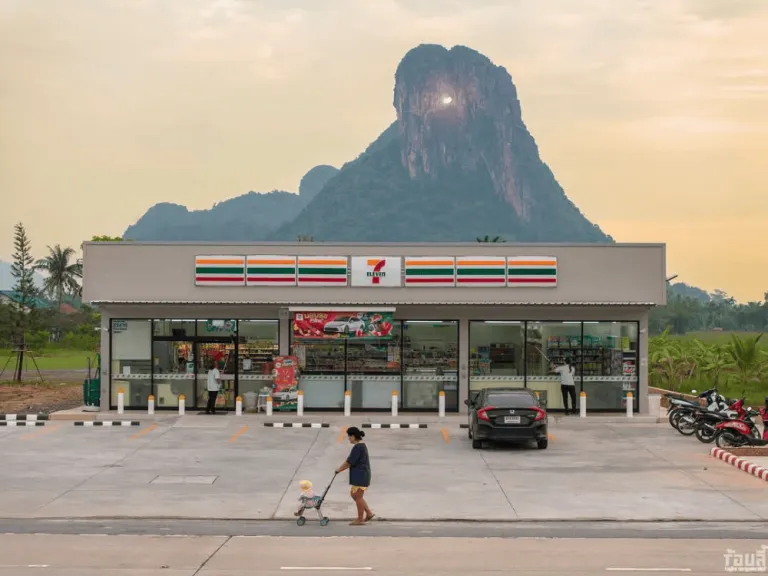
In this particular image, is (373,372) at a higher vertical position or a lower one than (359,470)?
higher

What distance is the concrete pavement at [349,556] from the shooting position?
1236 cm

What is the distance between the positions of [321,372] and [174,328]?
497cm

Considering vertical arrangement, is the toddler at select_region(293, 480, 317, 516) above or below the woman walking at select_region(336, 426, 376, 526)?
below

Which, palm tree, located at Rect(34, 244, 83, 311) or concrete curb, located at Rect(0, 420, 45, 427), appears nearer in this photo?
concrete curb, located at Rect(0, 420, 45, 427)

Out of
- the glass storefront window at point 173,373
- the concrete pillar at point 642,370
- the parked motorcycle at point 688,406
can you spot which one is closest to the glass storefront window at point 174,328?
the glass storefront window at point 173,373

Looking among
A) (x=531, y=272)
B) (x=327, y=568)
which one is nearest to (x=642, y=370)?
(x=531, y=272)

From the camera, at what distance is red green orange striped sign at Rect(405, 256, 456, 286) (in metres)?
30.3

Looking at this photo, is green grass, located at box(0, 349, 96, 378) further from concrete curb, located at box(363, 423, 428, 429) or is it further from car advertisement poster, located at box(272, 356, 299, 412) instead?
concrete curb, located at box(363, 423, 428, 429)

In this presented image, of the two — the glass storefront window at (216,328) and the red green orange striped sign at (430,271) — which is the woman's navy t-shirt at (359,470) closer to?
the red green orange striped sign at (430,271)

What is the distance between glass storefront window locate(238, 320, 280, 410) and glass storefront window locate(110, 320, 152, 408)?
2.97m

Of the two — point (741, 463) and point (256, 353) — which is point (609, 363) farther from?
point (256, 353)

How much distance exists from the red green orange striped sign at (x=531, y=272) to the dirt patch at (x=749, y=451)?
366 inches

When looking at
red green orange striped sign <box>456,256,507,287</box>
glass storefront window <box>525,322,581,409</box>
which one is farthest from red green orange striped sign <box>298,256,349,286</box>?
glass storefront window <box>525,322,581,409</box>

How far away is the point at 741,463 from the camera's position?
20.7 m
